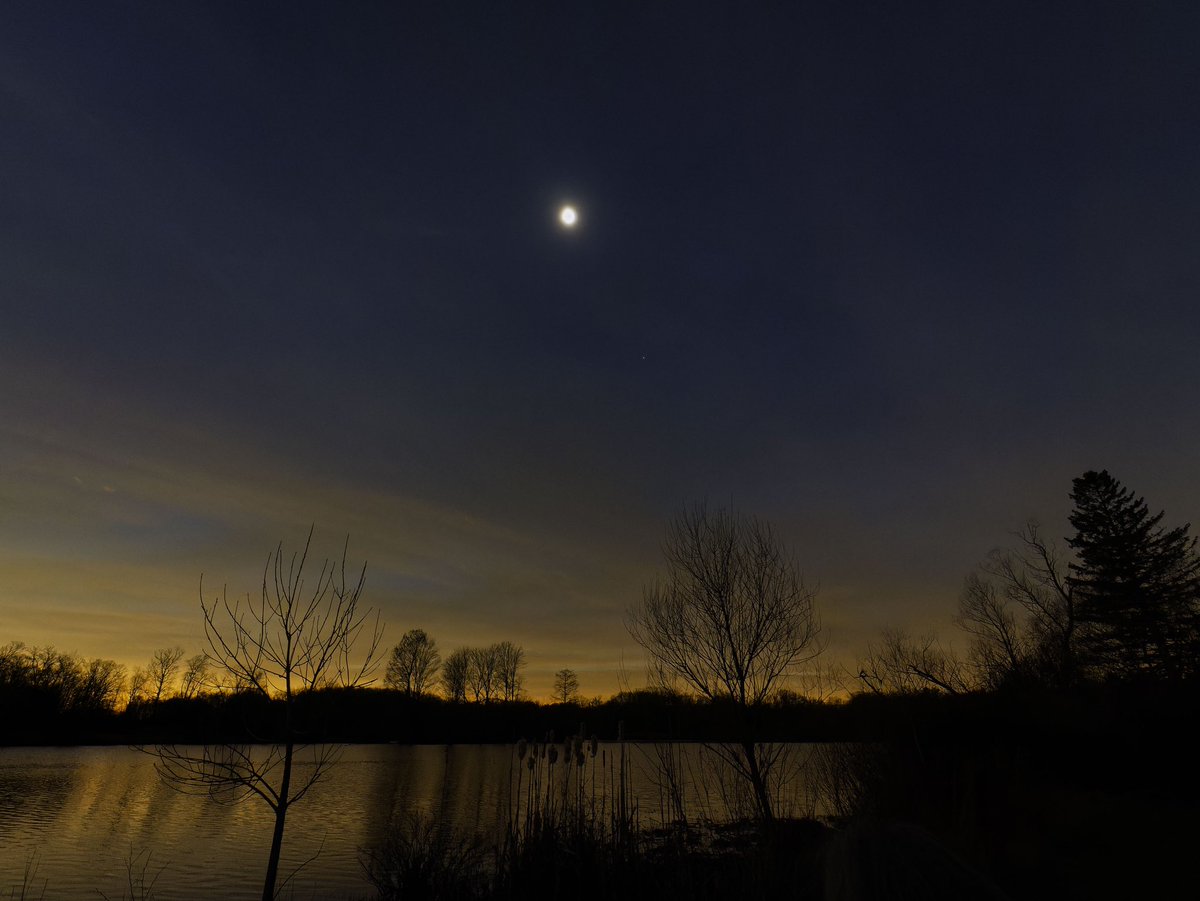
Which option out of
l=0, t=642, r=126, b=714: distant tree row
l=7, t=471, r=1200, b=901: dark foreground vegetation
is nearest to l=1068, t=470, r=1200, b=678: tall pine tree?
l=7, t=471, r=1200, b=901: dark foreground vegetation

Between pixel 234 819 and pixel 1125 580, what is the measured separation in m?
42.3

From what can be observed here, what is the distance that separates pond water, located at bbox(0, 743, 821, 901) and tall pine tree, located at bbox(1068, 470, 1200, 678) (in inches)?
635

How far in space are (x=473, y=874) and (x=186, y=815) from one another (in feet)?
64.3

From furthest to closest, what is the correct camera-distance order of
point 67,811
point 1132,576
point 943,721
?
point 1132,576
point 67,811
point 943,721

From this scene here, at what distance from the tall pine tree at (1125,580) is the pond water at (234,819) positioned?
16124 millimetres

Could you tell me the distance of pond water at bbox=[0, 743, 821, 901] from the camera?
45.9 ft

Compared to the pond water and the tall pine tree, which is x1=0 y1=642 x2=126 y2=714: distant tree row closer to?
the pond water

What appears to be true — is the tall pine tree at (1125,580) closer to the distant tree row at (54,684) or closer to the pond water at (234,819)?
the pond water at (234,819)

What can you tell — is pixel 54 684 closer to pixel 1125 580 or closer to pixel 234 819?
pixel 234 819

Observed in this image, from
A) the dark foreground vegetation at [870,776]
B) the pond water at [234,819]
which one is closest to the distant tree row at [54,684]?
the pond water at [234,819]

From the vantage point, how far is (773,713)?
1308cm

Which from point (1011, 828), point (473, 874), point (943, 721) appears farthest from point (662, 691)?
point (943, 721)

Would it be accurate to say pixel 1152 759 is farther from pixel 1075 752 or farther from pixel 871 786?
pixel 871 786

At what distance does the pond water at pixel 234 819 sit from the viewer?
1398 centimetres
